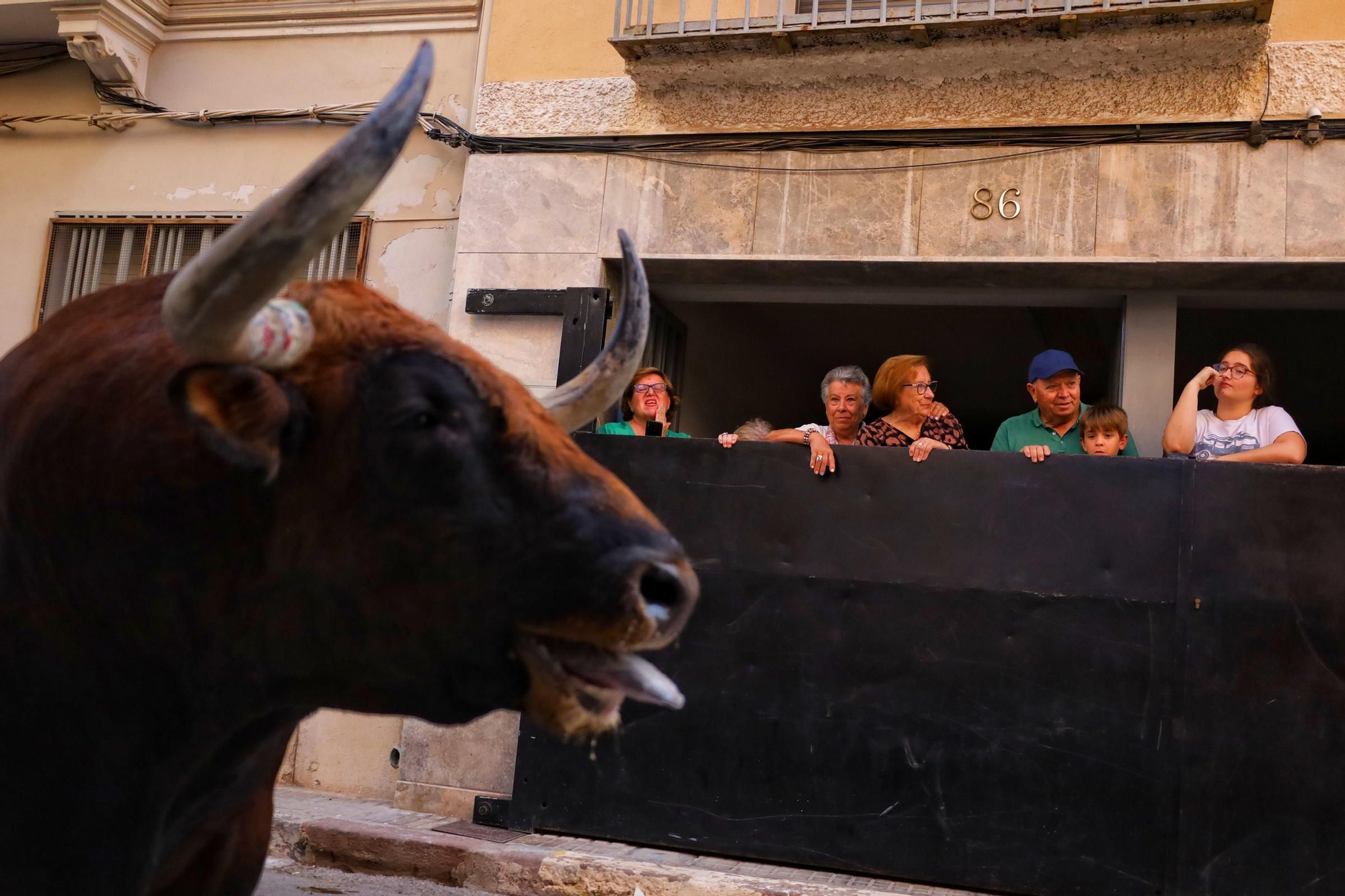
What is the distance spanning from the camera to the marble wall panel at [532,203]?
6816 mm

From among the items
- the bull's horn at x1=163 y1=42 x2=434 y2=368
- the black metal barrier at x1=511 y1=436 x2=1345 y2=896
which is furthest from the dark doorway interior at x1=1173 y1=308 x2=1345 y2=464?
the bull's horn at x1=163 y1=42 x2=434 y2=368

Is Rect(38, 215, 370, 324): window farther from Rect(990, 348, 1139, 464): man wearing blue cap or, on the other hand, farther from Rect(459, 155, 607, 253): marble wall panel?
Rect(990, 348, 1139, 464): man wearing blue cap

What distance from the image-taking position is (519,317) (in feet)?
22.4

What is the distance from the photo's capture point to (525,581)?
6.05ft

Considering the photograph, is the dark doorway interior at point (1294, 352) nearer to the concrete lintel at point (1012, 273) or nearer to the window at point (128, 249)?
the concrete lintel at point (1012, 273)

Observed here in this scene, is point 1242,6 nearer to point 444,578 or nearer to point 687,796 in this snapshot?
point 687,796

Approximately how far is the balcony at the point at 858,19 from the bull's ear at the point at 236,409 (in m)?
4.99

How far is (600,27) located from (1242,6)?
3.37 metres

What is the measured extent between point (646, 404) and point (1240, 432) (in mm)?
2789

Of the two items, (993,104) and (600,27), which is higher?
(600,27)

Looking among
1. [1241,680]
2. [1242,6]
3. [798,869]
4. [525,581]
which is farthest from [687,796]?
[1242,6]

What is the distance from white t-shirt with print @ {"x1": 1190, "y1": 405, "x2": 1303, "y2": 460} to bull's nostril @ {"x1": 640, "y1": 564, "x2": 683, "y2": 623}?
14.2 ft

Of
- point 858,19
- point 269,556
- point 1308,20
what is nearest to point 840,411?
point 858,19

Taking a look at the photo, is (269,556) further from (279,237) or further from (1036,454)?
(1036,454)
